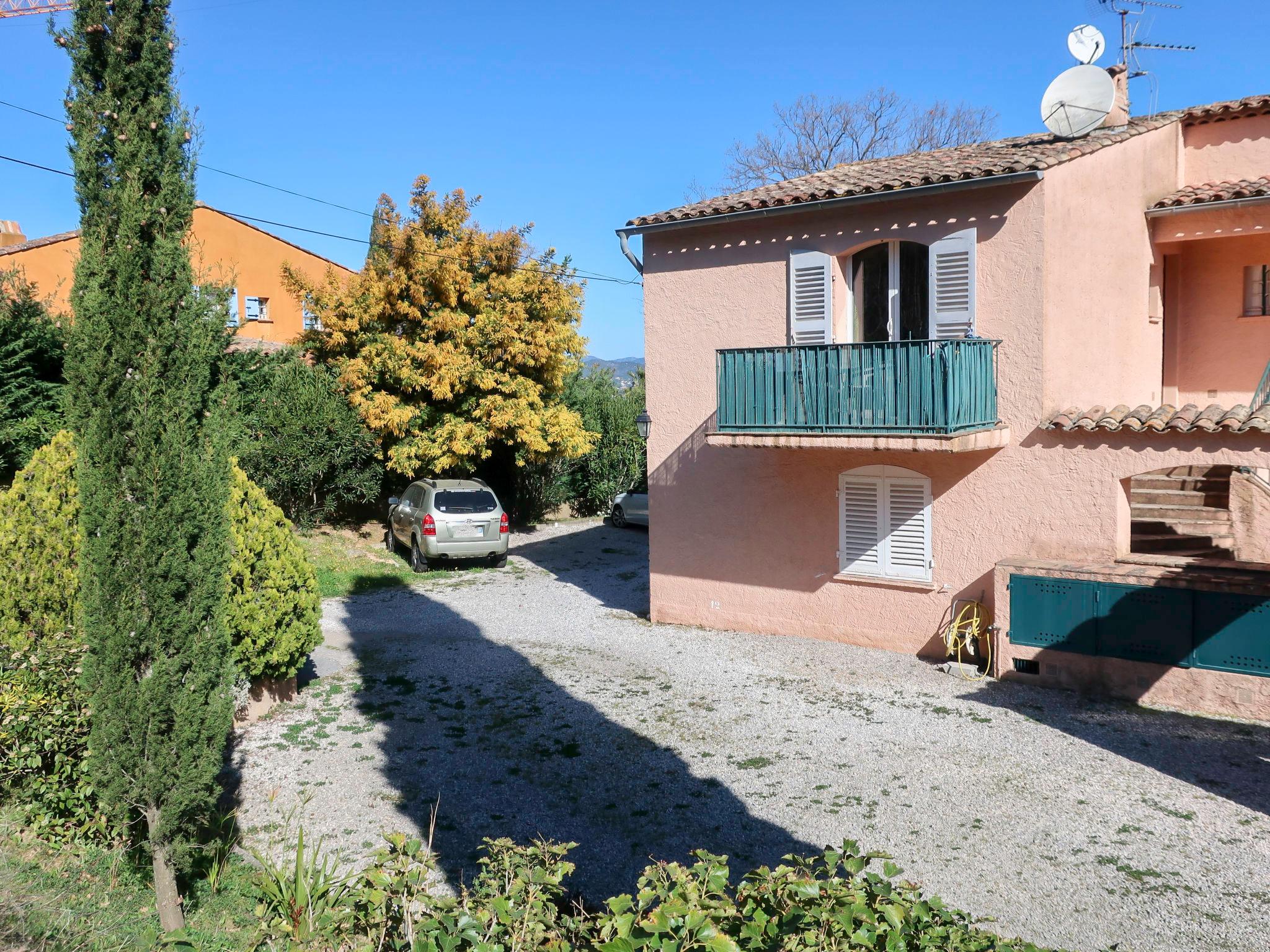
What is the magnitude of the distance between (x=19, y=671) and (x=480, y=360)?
13.0m

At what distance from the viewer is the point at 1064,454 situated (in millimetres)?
10117

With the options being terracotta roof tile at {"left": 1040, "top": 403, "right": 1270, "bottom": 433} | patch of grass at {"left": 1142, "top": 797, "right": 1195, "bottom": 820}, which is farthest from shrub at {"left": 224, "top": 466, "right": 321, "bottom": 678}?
terracotta roof tile at {"left": 1040, "top": 403, "right": 1270, "bottom": 433}

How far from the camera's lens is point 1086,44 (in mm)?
12312

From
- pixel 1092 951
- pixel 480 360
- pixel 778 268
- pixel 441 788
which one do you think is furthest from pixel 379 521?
pixel 1092 951

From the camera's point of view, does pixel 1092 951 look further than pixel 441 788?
No

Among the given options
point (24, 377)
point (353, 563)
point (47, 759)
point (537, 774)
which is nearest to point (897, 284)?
point (537, 774)

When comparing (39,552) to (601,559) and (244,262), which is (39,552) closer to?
(601,559)

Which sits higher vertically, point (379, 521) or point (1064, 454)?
point (1064, 454)

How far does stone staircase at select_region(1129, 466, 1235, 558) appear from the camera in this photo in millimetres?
11609

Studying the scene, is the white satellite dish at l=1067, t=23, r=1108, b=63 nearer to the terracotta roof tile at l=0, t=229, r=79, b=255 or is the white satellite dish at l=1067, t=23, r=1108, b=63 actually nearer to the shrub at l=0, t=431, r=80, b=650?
the shrub at l=0, t=431, r=80, b=650

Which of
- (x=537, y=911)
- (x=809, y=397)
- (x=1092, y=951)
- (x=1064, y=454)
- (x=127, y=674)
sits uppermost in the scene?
(x=809, y=397)

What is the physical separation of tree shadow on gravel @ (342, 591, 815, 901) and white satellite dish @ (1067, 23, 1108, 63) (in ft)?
32.2

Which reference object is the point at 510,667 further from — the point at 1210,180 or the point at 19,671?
the point at 1210,180

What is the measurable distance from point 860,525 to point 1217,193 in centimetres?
633
